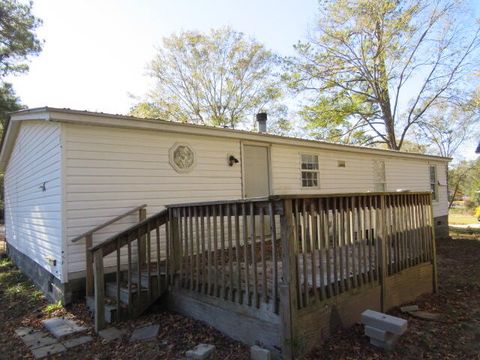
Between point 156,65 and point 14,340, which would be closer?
point 14,340

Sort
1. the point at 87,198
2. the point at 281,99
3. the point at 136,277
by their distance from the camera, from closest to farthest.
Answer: the point at 136,277
the point at 87,198
the point at 281,99

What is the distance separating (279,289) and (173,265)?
193 centimetres

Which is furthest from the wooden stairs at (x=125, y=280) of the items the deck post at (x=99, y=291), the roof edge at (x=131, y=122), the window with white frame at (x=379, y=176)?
the window with white frame at (x=379, y=176)

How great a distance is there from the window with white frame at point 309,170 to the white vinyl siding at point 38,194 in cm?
563

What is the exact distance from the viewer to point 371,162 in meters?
10.9

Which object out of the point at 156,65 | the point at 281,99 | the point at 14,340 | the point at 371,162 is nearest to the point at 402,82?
the point at 281,99

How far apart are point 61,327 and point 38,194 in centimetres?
311

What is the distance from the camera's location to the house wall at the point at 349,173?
27.0ft

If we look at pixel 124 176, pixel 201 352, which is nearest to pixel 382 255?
pixel 201 352

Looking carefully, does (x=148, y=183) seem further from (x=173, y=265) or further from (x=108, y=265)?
(x=173, y=265)

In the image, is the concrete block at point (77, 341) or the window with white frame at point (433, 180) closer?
the concrete block at point (77, 341)

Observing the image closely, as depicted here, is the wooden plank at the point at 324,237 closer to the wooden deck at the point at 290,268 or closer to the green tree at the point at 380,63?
the wooden deck at the point at 290,268

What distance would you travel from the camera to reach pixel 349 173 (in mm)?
10070

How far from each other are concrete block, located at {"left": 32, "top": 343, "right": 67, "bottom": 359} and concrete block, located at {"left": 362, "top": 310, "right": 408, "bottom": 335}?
326 centimetres
